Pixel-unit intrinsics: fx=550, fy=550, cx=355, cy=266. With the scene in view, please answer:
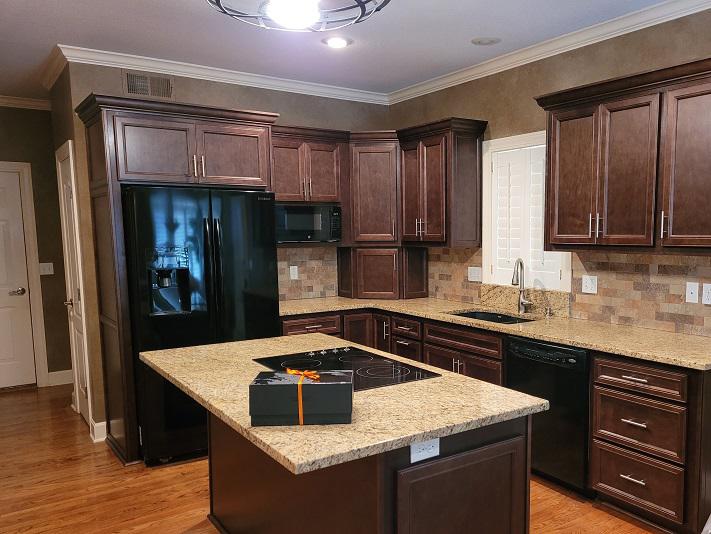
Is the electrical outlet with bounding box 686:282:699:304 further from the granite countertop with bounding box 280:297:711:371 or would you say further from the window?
the window

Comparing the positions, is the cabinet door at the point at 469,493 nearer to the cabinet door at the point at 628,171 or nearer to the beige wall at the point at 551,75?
the cabinet door at the point at 628,171

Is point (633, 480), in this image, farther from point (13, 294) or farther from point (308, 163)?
point (13, 294)

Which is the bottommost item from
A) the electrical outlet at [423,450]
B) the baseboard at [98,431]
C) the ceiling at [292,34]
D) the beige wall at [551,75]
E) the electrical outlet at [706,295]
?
the baseboard at [98,431]

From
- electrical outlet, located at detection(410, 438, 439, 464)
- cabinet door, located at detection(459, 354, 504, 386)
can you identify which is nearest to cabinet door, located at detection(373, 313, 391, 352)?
cabinet door, located at detection(459, 354, 504, 386)

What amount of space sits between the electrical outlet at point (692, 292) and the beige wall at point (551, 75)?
47.3 inches

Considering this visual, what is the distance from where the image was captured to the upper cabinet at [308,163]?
4438 mm

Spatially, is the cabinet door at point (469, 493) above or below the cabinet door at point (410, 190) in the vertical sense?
below

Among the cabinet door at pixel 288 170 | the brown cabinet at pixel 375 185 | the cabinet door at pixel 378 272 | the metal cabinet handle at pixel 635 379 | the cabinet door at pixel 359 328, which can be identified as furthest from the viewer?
the cabinet door at pixel 378 272

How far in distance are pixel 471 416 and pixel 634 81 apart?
2172mm

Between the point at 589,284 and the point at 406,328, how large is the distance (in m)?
1.39

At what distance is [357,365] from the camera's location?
245 cm

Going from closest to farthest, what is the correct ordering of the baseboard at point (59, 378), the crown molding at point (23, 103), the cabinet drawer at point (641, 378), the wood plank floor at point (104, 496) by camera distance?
the cabinet drawer at point (641, 378), the wood plank floor at point (104, 496), the crown molding at point (23, 103), the baseboard at point (59, 378)

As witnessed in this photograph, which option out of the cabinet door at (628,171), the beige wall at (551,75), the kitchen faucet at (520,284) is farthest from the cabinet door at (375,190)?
the cabinet door at (628,171)

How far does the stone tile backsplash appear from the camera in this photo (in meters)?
4.88
